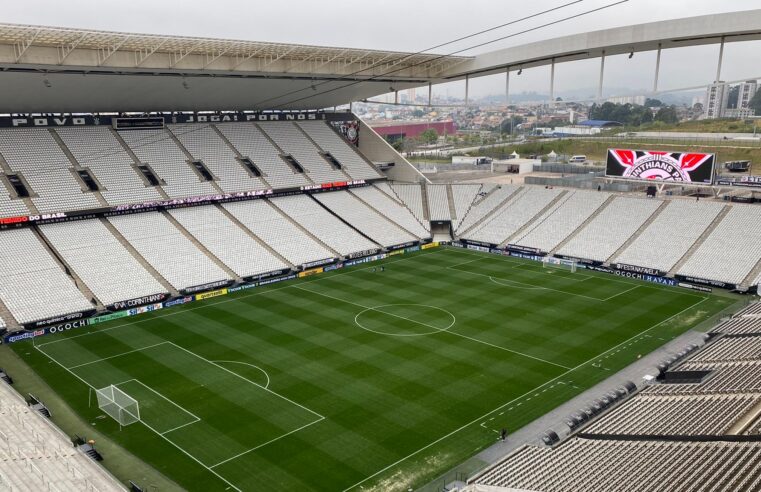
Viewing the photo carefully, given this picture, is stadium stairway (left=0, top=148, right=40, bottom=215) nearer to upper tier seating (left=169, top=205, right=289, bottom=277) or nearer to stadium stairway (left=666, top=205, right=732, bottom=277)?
upper tier seating (left=169, top=205, right=289, bottom=277)

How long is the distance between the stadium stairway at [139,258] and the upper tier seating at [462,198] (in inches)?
1061

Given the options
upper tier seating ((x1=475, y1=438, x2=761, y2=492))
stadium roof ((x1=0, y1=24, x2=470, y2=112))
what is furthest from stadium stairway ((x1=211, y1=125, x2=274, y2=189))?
upper tier seating ((x1=475, y1=438, x2=761, y2=492))

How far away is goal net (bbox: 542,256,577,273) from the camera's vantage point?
46.6 metres

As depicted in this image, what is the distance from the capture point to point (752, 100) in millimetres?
122375

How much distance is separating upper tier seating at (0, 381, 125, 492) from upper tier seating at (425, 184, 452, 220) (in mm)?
40607

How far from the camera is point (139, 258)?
136ft

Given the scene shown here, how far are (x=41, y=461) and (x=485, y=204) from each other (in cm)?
4610

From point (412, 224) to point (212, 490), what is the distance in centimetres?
3918

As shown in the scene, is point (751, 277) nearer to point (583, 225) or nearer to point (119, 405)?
point (583, 225)

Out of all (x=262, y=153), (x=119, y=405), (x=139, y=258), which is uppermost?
(x=262, y=153)

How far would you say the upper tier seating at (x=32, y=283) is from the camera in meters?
34.4

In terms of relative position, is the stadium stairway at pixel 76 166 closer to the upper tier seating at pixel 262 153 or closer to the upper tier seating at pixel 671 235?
the upper tier seating at pixel 262 153

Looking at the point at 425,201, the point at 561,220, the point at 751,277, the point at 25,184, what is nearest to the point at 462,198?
the point at 425,201

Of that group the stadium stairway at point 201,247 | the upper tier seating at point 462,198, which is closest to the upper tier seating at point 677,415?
the stadium stairway at point 201,247
